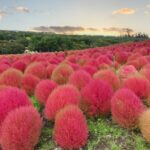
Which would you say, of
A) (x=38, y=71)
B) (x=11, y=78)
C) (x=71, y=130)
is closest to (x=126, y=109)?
(x=71, y=130)

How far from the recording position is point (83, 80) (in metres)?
6.29

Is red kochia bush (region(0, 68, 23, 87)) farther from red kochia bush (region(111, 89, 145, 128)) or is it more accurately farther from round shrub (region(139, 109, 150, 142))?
round shrub (region(139, 109, 150, 142))

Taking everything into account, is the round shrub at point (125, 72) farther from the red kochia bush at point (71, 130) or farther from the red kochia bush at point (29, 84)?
the red kochia bush at point (71, 130)

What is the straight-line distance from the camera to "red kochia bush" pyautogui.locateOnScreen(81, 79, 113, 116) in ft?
17.3

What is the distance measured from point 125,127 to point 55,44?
2666 cm

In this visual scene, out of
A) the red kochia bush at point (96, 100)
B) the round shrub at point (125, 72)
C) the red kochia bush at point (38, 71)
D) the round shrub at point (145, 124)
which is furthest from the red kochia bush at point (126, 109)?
the red kochia bush at point (38, 71)

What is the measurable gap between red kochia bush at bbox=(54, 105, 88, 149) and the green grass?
21 centimetres

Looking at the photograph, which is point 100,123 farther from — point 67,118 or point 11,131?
point 11,131

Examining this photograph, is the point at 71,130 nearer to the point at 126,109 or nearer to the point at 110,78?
the point at 126,109

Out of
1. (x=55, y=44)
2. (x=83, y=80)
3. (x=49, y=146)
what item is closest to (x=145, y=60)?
(x=83, y=80)

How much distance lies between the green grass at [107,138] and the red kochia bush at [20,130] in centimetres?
26

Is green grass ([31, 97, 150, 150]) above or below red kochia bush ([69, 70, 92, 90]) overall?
below

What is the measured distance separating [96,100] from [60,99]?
481mm

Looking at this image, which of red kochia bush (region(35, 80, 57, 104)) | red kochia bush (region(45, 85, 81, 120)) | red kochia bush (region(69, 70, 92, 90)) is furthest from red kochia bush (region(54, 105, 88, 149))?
red kochia bush (region(69, 70, 92, 90))
